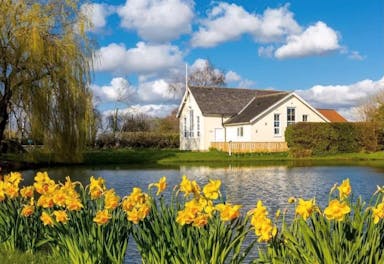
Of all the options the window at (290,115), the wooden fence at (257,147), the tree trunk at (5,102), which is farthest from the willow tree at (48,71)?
the window at (290,115)

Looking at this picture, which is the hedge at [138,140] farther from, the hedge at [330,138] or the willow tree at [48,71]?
the willow tree at [48,71]

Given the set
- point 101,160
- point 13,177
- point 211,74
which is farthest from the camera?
point 211,74

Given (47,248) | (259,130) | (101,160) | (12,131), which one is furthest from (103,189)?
(259,130)

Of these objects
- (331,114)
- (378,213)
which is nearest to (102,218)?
(378,213)

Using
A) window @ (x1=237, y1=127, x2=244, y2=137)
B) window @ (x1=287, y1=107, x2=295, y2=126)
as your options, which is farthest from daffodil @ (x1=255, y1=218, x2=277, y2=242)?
window @ (x1=287, y1=107, x2=295, y2=126)

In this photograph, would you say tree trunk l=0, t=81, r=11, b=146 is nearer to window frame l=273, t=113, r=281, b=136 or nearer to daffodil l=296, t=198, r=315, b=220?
daffodil l=296, t=198, r=315, b=220

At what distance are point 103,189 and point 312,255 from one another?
236 cm

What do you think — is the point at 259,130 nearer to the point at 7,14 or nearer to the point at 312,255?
the point at 7,14

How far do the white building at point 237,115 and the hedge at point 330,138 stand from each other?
359 centimetres

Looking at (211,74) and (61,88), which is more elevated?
(211,74)

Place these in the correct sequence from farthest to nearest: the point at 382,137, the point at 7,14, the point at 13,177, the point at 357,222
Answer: the point at 382,137 → the point at 7,14 → the point at 13,177 → the point at 357,222

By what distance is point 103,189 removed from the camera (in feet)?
17.3

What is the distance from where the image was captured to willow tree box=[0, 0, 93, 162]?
2178 cm

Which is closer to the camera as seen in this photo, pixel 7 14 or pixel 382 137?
pixel 7 14
